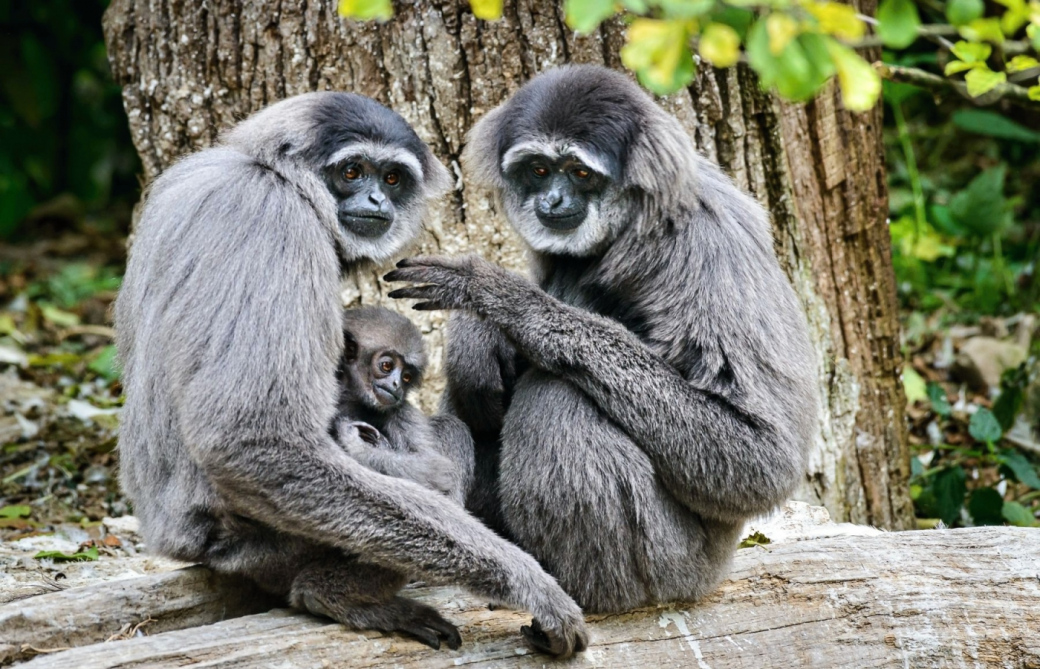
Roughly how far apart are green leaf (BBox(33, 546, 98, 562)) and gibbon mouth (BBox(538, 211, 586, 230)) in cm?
386

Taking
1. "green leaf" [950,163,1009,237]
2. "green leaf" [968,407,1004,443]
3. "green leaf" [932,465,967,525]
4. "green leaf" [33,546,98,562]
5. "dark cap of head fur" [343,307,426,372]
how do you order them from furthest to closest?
"green leaf" [950,163,1009,237] → "green leaf" [968,407,1004,443] → "green leaf" [932,465,967,525] → "green leaf" [33,546,98,562] → "dark cap of head fur" [343,307,426,372]

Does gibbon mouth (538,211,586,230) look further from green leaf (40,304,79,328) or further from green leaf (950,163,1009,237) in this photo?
green leaf (40,304,79,328)

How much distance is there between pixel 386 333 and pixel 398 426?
52 centimetres

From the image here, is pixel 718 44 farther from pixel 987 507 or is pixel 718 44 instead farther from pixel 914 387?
pixel 914 387

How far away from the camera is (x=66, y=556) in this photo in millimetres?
6938

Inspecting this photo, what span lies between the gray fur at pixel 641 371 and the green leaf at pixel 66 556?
10.2 ft

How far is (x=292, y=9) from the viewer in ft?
24.6

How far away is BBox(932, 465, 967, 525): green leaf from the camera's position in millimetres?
8430

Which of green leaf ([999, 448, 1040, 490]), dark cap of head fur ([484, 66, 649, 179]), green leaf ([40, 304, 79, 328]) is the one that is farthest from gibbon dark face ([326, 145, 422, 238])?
green leaf ([40, 304, 79, 328])

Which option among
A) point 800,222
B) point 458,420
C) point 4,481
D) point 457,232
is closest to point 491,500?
point 458,420

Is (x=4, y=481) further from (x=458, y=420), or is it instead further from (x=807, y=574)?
(x=807, y=574)

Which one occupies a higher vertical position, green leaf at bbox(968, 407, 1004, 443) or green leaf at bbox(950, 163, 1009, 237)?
green leaf at bbox(950, 163, 1009, 237)

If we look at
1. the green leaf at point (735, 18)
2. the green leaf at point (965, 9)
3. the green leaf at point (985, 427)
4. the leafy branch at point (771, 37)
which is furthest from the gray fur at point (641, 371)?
the green leaf at point (985, 427)

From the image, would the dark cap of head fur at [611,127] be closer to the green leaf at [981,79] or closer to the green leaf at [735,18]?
the green leaf at [981,79]
